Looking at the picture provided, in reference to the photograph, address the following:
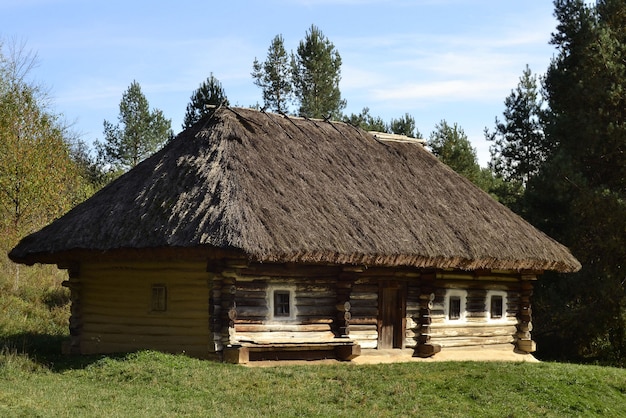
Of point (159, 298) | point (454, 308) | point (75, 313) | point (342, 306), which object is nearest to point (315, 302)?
point (342, 306)

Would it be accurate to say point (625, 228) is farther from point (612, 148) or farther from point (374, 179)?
point (374, 179)

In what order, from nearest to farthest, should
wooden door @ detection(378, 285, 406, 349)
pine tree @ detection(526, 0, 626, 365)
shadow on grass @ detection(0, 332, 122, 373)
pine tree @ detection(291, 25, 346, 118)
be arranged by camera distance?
1. shadow on grass @ detection(0, 332, 122, 373)
2. wooden door @ detection(378, 285, 406, 349)
3. pine tree @ detection(526, 0, 626, 365)
4. pine tree @ detection(291, 25, 346, 118)

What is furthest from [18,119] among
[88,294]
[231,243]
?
[231,243]

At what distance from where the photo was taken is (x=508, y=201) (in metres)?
33.4

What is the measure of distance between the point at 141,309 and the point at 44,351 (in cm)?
252

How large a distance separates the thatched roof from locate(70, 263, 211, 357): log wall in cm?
100

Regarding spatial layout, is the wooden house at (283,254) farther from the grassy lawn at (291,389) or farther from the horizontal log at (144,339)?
the grassy lawn at (291,389)

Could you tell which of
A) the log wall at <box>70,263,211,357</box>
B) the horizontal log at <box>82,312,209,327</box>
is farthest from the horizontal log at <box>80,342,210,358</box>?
the horizontal log at <box>82,312,209,327</box>

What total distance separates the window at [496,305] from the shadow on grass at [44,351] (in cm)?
982

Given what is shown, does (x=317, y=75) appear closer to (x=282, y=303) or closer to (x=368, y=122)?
(x=368, y=122)

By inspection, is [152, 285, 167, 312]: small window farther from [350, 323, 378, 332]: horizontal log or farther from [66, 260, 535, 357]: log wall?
[350, 323, 378, 332]: horizontal log

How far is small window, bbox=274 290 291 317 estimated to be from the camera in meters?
18.2

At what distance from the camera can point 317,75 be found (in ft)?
135

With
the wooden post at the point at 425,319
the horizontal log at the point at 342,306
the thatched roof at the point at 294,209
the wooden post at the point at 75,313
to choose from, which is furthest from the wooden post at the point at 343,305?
the wooden post at the point at 75,313
